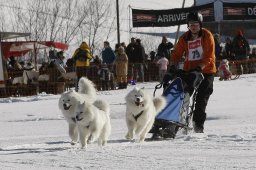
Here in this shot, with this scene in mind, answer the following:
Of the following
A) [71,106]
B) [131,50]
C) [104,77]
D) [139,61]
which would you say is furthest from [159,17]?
[71,106]

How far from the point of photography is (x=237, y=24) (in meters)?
42.4

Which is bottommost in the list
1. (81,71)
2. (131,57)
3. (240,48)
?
(81,71)

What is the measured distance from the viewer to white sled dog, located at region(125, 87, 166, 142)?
6840mm

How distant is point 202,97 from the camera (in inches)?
294

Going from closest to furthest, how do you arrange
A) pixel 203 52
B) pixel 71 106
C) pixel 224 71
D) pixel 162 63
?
1. pixel 71 106
2. pixel 203 52
3. pixel 162 63
4. pixel 224 71

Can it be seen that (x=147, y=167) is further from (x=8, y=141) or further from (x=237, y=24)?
(x=237, y=24)

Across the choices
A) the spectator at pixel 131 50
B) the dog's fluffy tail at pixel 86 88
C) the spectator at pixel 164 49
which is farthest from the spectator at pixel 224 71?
the dog's fluffy tail at pixel 86 88

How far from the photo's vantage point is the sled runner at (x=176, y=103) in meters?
7.01

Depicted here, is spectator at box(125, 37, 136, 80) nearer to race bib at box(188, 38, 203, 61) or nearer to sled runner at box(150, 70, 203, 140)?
race bib at box(188, 38, 203, 61)

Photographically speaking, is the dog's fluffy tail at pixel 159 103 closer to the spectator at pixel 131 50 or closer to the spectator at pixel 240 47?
the spectator at pixel 131 50

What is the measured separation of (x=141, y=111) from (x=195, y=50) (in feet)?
3.66

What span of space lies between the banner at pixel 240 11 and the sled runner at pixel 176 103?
1982cm

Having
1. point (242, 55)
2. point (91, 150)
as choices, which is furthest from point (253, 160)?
point (242, 55)

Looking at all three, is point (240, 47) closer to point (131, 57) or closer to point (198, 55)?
point (131, 57)
